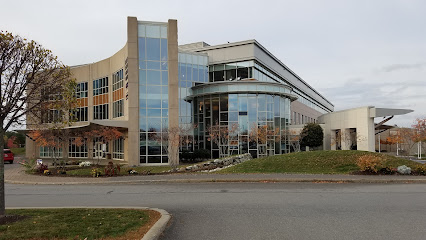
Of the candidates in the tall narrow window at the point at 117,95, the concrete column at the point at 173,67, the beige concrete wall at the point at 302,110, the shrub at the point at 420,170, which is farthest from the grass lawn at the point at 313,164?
the beige concrete wall at the point at 302,110

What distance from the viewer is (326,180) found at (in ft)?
48.6

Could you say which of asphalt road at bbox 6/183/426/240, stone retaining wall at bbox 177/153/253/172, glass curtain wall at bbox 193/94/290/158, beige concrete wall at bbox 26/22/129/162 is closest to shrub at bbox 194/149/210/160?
glass curtain wall at bbox 193/94/290/158

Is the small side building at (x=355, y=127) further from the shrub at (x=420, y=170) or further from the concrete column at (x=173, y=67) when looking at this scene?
the concrete column at (x=173, y=67)

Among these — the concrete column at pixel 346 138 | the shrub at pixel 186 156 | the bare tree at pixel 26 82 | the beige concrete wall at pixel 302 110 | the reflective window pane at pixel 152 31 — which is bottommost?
the shrub at pixel 186 156

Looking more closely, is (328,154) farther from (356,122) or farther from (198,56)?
(198,56)

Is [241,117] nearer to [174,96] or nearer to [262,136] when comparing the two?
[262,136]

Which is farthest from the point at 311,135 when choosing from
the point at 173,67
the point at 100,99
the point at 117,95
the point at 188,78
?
the point at 100,99

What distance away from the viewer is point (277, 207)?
901 centimetres

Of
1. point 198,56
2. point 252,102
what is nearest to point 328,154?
point 252,102

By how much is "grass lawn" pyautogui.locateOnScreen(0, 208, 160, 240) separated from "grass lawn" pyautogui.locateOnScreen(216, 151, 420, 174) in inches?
473

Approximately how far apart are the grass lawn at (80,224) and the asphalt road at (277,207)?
2.46ft

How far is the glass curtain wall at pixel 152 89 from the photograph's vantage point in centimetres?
2852

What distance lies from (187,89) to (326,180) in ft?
77.1

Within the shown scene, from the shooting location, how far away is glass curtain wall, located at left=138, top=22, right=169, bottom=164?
93.6ft
